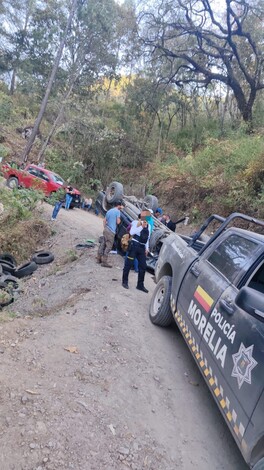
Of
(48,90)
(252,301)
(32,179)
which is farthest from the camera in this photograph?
(48,90)

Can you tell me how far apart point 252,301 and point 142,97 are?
95.7 ft

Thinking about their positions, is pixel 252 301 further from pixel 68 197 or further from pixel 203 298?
pixel 68 197

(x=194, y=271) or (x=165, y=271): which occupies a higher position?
(x=194, y=271)

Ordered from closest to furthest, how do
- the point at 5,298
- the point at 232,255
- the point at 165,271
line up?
the point at 232,255 < the point at 165,271 < the point at 5,298

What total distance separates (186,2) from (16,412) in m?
23.4

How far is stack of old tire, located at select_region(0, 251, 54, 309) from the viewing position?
691 cm

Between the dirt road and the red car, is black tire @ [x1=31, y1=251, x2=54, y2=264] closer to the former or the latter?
the dirt road

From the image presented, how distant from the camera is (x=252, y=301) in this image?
213 cm

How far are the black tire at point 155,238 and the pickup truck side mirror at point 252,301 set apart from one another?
7.25 m

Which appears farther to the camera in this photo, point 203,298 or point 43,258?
point 43,258

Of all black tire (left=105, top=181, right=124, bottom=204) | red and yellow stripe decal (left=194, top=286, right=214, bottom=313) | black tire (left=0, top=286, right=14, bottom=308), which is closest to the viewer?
red and yellow stripe decal (left=194, top=286, right=214, bottom=313)

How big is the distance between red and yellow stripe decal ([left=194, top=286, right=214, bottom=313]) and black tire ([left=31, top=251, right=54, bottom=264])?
22.3ft

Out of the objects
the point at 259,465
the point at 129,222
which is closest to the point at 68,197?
the point at 129,222

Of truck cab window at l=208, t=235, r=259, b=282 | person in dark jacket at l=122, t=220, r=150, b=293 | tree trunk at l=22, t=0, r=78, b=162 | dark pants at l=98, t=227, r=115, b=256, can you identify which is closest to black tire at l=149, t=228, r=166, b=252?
dark pants at l=98, t=227, r=115, b=256
